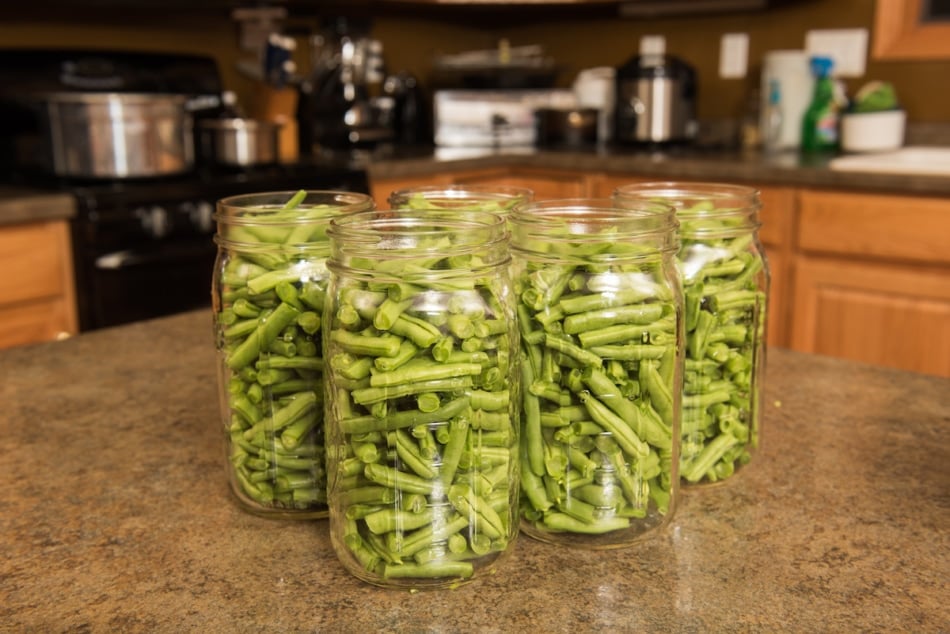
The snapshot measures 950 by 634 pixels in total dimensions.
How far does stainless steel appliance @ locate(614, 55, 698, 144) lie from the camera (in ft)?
9.95

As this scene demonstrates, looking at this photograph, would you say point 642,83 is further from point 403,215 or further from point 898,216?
point 403,215

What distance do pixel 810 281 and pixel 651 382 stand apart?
2046 millimetres

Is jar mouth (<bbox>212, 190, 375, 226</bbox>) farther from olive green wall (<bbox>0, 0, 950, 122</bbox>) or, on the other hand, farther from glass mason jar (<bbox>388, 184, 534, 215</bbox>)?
olive green wall (<bbox>0, 0, 950, 122</bbox>)

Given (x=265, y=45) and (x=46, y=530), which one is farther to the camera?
(x=265, y=45)

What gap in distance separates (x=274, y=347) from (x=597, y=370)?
8.6 inches


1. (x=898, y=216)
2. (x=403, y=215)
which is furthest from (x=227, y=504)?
(x=898, y=216)

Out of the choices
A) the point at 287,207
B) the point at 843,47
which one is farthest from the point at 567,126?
the point at 287,207

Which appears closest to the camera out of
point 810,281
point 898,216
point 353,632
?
point 353,632

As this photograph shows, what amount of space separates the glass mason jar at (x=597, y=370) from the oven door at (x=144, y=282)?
Result: 1.69 m

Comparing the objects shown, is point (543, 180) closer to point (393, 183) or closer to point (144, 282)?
point (393, 183)

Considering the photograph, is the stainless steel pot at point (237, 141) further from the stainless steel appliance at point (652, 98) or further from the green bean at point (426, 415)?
the green bean at point (426, 415)

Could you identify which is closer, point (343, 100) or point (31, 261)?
point (31, 261)

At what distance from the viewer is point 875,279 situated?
2.38 meters

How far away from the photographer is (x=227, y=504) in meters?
0.68
